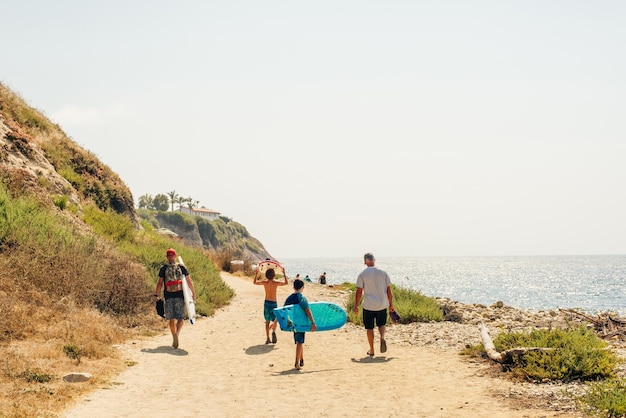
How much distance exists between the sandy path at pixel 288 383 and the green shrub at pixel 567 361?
740mm

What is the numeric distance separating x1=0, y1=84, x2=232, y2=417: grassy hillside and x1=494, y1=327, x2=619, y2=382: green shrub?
26.3 feet

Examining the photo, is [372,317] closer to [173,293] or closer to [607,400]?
[173,293]

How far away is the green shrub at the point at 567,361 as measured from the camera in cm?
980

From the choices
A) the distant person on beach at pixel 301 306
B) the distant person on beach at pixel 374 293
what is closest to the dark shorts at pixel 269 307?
the distant person on beach at pixel 374 293

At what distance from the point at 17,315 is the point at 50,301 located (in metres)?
1.44

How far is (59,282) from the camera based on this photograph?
14359mm

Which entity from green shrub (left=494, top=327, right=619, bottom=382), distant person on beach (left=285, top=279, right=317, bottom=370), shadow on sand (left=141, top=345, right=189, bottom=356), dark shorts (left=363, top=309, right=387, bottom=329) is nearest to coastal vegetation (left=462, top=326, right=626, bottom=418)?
green shrub (left=494, top=327, right=619, bottom=382)

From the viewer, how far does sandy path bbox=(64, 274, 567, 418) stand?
833 centimetres

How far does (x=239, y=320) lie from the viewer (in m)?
19.2

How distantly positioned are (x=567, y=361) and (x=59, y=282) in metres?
12.3

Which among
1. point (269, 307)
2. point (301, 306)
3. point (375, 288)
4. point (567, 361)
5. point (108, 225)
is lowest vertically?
point (567, 361)

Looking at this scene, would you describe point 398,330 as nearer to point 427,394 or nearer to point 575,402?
point 427,394

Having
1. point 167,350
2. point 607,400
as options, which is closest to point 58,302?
point 167,350

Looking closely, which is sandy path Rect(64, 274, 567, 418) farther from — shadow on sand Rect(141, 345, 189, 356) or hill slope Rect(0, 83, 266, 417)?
hill slope Rect(0, 83, 266, 417)
